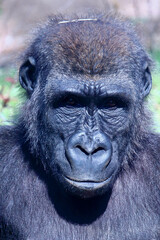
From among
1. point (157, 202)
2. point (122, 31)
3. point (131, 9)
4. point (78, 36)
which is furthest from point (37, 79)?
point (131, 9)

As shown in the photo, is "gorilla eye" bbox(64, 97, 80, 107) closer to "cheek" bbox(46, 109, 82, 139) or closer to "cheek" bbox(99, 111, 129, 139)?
"cheek" bbox(46, 109, 82, 139)

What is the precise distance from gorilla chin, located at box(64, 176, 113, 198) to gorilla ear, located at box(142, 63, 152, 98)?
1.32m

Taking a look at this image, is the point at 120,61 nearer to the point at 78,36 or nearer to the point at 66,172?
the point at 78,36

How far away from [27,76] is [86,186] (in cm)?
182

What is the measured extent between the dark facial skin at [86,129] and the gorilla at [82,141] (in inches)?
0.5

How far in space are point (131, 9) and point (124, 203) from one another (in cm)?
1628

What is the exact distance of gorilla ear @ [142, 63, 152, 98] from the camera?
6.19 m

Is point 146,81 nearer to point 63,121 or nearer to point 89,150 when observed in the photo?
point 63,121

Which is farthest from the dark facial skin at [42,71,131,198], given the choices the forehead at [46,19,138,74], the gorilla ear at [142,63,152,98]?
the gorilla ear at [142,63,152,98]

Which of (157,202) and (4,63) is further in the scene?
(4,63)

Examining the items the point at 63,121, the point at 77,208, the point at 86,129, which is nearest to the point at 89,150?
the point at 86,129

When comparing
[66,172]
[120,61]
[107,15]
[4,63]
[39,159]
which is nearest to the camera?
[66,172]

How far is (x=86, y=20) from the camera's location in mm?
6438

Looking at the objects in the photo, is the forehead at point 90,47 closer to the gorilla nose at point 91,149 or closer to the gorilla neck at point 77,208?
the gorilla nose at point 91,149
